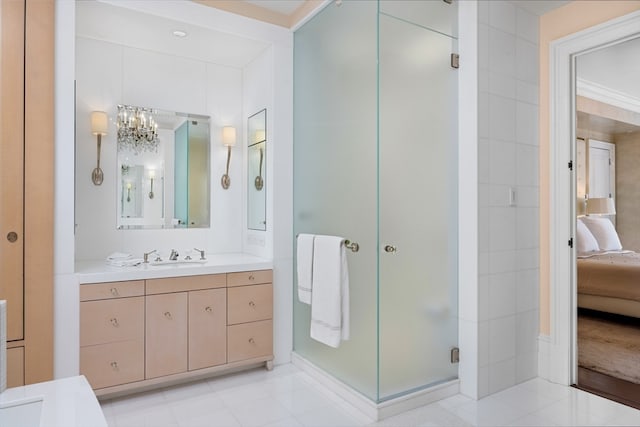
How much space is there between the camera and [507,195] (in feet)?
8.84

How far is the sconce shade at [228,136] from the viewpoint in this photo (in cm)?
347

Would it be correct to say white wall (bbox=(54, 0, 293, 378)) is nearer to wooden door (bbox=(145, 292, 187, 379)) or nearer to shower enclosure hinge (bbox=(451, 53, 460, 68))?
wooden door (bbox=(145, 292, 187, 379))

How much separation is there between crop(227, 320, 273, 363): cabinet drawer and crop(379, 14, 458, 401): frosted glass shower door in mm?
1015

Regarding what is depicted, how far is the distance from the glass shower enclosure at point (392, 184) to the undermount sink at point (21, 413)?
167cm

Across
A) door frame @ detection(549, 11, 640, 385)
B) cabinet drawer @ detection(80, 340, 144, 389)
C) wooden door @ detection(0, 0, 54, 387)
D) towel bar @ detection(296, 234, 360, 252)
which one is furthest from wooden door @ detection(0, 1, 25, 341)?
door frame @ detection(549, 11, 640, 385)

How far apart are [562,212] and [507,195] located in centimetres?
45

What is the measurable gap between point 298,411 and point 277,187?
1575mm

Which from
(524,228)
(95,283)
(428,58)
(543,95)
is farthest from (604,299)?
(95,283)

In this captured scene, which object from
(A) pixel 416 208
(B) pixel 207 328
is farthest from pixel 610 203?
(B) pixel 207 328

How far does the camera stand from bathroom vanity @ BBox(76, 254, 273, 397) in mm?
2410

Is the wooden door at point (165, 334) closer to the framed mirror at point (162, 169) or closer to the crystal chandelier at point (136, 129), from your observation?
the framed mirror at point (162, 169)

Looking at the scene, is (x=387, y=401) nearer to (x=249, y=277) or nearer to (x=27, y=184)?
(x=249, y=277)

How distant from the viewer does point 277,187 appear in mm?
3109

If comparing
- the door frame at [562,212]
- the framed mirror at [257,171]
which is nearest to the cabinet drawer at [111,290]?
the framed mirror at [257,171]
